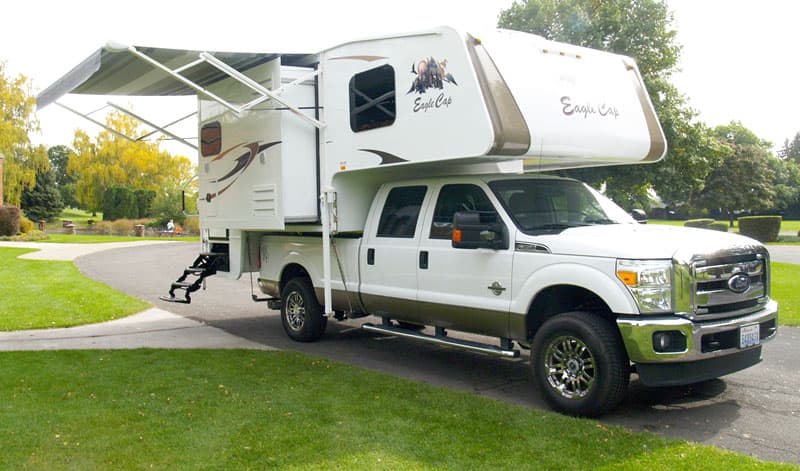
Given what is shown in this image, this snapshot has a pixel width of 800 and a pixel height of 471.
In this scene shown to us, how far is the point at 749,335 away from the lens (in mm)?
5949

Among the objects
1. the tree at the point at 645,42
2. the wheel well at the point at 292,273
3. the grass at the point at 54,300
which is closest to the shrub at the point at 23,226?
the grass at the point at 54,300

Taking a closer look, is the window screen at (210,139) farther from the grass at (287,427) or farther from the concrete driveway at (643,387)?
the grass at (287,427)

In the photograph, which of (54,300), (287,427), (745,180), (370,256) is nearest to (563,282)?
(287,427)

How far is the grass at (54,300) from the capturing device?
36.2 feet

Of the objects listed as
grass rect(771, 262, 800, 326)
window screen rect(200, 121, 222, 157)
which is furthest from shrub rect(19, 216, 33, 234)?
grass rect(771, 262, 800, 326)

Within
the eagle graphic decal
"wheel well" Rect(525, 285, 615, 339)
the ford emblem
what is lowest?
"wheel well" Rect(525, 285, 615, 339)

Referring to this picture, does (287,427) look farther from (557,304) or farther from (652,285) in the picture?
(652,285)

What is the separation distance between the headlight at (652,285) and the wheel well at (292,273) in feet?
16.0

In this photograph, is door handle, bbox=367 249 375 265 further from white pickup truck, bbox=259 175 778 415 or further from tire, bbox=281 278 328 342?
tire, bbox=281 278 328 342

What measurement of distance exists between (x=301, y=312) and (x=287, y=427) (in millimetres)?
3875

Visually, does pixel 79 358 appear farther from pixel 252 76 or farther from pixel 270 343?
pixel 252 76

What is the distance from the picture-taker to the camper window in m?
7.64

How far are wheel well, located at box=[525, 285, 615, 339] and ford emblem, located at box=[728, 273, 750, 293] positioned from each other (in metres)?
1.04

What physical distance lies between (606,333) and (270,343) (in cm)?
503
